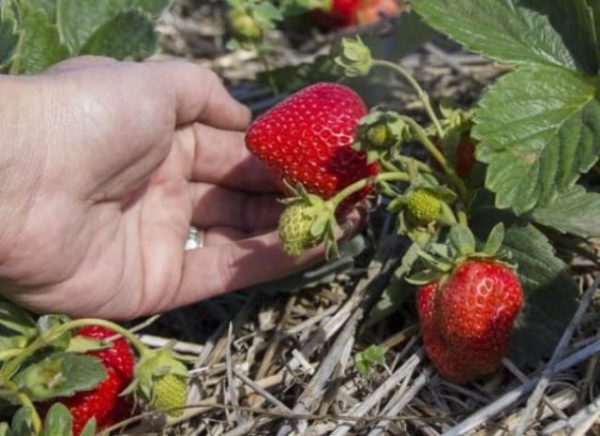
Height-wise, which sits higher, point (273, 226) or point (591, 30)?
point (591, 30)

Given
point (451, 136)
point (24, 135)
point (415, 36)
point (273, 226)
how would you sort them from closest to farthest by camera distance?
point (24, 135)
point (451, 136)
point (273, 226)
point (415, 36)

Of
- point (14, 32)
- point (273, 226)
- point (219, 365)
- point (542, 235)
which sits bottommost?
point (219, 365)

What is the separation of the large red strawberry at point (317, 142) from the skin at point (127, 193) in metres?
0.11

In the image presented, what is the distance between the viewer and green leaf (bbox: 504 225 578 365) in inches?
75.3

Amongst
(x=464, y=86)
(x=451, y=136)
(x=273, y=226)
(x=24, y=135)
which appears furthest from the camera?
(x=464, y=86)

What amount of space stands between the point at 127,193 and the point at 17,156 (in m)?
0.31

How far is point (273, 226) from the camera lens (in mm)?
2242

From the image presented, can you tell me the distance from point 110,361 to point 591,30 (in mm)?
937

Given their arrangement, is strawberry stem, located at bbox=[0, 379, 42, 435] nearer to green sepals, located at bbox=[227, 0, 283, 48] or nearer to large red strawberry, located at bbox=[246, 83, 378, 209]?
large red strawberry, located at bbox=[246, 83, 378, 209]

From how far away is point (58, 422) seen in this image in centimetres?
172

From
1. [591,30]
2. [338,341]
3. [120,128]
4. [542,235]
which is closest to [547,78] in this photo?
[591,30]

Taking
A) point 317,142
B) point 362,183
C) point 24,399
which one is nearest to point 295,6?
point 317,142

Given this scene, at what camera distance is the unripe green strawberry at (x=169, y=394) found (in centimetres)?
186

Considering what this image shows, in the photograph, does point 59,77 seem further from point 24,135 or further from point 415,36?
point 415,36
